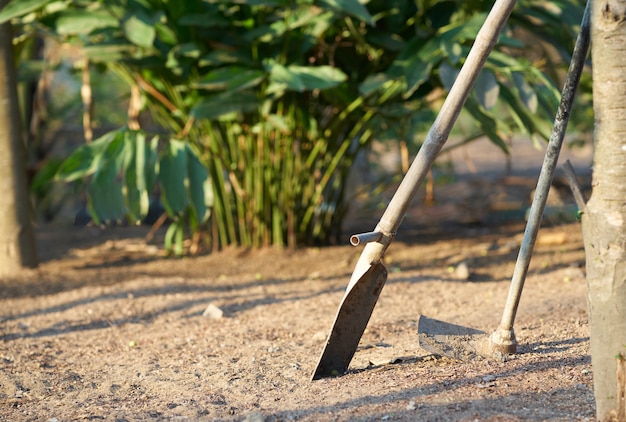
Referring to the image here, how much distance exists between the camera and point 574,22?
4.20 meters

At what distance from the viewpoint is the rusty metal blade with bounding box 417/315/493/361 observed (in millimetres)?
2486

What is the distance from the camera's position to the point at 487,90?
11.7ft

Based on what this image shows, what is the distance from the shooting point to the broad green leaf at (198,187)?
4090mm

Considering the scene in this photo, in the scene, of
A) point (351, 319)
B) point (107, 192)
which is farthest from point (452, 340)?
point (107, 192)

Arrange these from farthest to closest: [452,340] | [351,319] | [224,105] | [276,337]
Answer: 1. [224,105]
2. [276,337]
3. [452,340]
4. [351,319]

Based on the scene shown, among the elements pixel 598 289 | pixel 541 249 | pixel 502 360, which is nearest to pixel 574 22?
pixel 541 249

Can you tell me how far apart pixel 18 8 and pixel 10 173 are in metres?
0.96

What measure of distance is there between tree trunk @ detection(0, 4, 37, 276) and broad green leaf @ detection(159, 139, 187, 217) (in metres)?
0.93

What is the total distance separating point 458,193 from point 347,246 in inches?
114

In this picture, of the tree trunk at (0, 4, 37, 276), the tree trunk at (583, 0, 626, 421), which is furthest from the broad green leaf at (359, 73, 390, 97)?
the tree trunk at (583, 0, 626, 421)

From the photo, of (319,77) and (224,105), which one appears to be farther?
(224,105)

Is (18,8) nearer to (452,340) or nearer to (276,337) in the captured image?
(276,337)

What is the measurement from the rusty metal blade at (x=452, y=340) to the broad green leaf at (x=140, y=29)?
2.22 metres

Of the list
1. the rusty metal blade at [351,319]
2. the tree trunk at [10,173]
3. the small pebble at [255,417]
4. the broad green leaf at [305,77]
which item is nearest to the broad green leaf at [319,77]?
the broad green leaf at [305,77]
